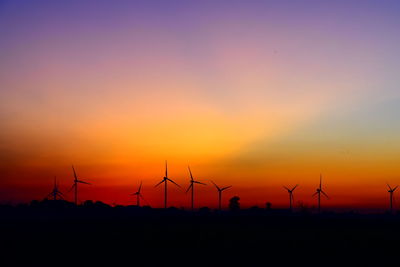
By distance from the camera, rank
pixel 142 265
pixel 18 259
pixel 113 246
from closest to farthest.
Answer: pixel 142 265 < pixel 18 259 < pixel 113 246

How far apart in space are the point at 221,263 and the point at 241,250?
57.5 ft

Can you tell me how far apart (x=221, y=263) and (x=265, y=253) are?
1555 cm

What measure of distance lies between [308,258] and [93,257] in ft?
115

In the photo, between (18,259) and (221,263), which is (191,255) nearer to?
(221,263)

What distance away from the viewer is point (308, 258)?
3145 inches

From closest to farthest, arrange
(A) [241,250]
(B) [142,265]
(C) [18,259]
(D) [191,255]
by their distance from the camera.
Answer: (B) [142,265]
(C) [18,259]
(D) [191,255]
(A) [241,250]

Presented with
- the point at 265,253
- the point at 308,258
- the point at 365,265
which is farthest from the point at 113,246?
the point at 365,265

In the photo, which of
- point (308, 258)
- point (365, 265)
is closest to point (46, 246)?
point (308, 258)

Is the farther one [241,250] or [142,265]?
[241,250]

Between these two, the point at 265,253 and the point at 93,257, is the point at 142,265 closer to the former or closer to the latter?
the point at 93,257

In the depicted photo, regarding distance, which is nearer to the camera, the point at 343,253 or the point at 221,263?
the point at 221,263

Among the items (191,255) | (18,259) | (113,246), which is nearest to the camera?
(18,259)

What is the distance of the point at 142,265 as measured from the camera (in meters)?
70.3

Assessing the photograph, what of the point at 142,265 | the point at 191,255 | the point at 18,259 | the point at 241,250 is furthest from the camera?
the point at 241,250
